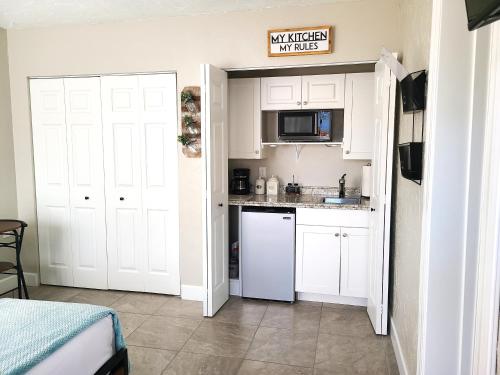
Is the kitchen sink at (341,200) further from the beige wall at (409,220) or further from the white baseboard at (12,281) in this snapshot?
the white baseboard at (12,281)

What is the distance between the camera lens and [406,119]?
253 centimetres

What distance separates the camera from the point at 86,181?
3.81m

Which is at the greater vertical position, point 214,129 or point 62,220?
point 214,129

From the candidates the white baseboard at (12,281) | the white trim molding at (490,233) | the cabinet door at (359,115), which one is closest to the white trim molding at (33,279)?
the white baseboard at (12,281)

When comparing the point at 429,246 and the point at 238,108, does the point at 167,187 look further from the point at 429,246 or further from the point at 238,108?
the point at 429,246

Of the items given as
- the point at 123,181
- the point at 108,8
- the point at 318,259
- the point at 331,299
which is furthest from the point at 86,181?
the point at 331,299

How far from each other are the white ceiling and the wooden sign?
207 millimetres

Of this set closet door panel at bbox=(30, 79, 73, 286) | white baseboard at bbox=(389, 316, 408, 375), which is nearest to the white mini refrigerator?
white baseboard at bbox=(389, 316, 408, 375)

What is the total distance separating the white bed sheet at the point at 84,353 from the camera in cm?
155

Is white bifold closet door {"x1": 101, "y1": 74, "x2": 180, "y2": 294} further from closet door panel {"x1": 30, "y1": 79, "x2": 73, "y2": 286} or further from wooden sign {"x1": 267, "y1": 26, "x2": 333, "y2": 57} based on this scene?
wooden sign {"x1": 267, "y1": 26, "x2": 333, "y2": 57}

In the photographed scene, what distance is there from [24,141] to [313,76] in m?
2.96

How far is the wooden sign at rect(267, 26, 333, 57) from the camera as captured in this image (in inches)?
123

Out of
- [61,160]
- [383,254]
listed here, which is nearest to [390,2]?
[383,254]

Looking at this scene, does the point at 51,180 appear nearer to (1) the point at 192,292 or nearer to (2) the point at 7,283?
(2) the point at 7,283
